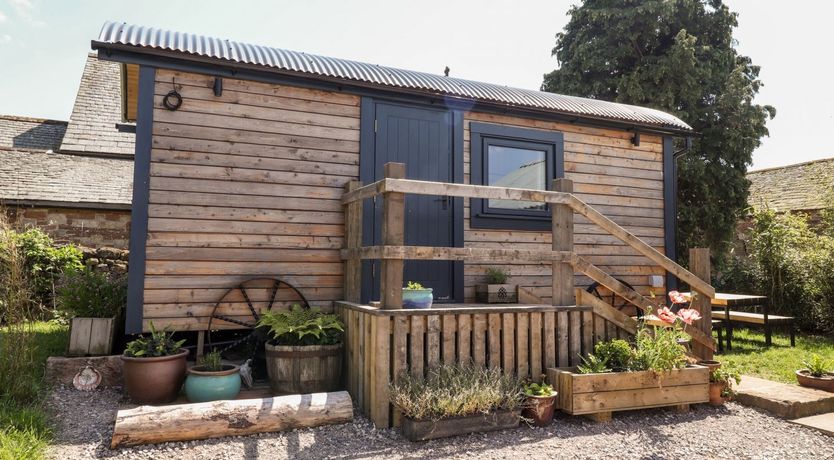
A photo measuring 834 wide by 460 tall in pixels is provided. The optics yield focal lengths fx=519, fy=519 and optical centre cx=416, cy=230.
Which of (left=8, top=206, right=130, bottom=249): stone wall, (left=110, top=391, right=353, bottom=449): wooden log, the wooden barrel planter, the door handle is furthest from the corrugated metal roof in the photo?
(left=8, top=206, right=130, bottom=249): stone wall

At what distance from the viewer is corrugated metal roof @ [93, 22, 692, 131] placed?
16.1ft

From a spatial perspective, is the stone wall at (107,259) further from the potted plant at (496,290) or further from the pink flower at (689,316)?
the pink flower at (689,316)

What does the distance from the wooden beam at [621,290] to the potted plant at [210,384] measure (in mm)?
3177

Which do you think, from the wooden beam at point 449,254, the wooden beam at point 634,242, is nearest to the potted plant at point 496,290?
the wooden beam at point 449,254

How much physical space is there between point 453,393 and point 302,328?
1.44m

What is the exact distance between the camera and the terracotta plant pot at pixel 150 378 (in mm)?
4152

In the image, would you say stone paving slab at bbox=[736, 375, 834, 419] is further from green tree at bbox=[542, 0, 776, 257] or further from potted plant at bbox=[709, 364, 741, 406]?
green tree at bbox=[542, 0, 776, 257]

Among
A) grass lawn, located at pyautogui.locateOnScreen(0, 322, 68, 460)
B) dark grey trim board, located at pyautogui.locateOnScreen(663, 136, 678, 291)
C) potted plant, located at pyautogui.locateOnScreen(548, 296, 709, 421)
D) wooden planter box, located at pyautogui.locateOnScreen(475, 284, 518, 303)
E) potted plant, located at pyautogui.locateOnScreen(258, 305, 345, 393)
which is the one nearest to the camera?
grass lawn, located at pyautogui.locateOnScreen(0, 322, 68, 460)

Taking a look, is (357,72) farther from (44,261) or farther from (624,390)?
(44,261)

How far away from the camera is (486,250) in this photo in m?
4.55

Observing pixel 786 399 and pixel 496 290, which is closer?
pixel 786 399

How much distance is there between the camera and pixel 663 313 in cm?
471

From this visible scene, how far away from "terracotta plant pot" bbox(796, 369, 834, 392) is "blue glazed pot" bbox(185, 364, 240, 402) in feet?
18.1

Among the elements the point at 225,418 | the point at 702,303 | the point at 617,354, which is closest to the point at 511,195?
the point at 617,354
